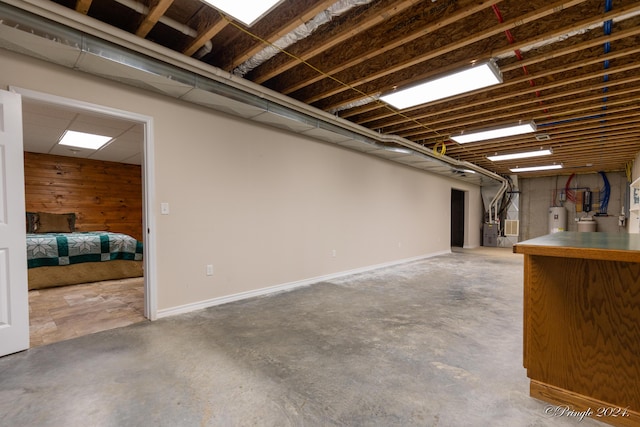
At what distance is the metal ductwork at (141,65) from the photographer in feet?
6.29

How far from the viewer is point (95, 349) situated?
223 cm

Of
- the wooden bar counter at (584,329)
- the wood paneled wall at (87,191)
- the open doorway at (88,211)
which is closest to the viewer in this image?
the wooden bar counter at (584,329)

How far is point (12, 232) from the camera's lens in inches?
83.7

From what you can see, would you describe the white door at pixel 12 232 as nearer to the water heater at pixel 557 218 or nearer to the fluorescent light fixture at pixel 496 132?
the fluorescent light fixture at pixel 496 132

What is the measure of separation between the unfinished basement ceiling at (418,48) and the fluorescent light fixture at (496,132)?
0.14 m

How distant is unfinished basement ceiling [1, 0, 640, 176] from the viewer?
2.10 m

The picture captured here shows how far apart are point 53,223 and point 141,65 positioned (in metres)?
4.82

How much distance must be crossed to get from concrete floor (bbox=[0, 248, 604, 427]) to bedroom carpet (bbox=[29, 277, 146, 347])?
249mm

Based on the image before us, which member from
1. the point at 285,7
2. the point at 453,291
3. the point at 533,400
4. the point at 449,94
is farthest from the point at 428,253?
the point at 285,7

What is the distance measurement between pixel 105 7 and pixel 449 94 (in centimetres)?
309

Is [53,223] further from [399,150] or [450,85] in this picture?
[450,85]

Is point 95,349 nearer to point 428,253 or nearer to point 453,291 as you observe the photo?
point 453,291

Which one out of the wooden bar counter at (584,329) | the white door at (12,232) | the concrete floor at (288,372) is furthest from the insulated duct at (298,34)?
the concrete floor at (288,372)

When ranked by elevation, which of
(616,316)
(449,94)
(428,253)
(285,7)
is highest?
(285,7)
